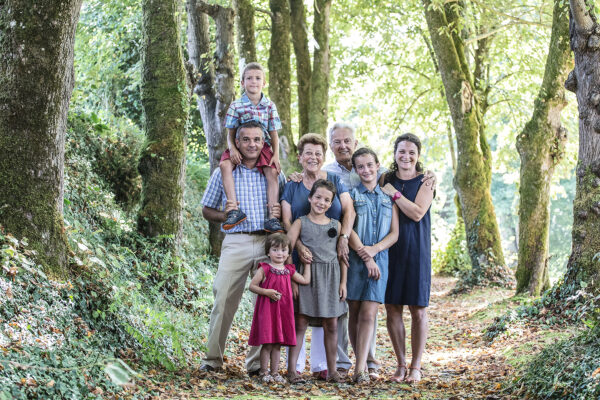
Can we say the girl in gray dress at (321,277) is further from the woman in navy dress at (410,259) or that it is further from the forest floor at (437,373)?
the woman in navy dress at (410,259)

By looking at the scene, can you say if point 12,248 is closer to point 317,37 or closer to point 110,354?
point 110,354

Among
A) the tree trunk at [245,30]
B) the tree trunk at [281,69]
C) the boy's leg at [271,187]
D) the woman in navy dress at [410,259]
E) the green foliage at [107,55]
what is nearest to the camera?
the boy's leg at [271,187]

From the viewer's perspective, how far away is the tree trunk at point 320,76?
14.4 m

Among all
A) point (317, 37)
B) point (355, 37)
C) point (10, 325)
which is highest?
point (355, 37)

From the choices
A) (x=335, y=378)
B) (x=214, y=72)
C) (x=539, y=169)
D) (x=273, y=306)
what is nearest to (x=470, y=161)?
(x=539, y=169)

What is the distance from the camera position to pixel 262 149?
6363 mm

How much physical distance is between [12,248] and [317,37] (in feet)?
36.5

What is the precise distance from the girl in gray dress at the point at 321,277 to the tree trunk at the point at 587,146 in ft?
11.6

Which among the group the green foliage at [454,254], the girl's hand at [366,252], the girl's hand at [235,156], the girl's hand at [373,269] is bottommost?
the green foliage at [454,254]

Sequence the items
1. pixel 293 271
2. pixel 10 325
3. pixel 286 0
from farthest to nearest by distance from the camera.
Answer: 1. pixel 286 0
2. pixel 293 271
3. pixel 10 325

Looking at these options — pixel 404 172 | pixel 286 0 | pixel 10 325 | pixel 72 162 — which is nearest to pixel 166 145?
pixel 72 162

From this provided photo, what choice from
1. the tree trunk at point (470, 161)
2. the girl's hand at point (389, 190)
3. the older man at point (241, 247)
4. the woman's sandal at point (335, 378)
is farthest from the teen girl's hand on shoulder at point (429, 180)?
the tree trunk at point (470, 161)

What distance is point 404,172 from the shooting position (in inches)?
257

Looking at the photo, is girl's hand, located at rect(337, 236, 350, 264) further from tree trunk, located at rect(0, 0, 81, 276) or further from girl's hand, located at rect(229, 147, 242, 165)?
tree trunk, located at rect(0, 0, 81, 276)
